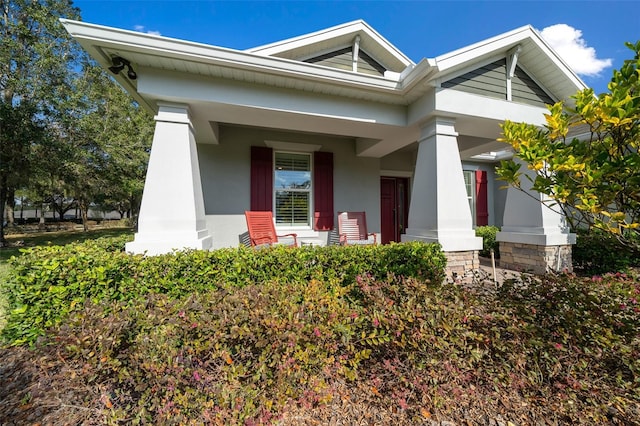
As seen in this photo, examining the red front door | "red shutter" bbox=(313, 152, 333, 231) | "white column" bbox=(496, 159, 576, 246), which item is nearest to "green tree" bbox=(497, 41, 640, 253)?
"white column" bbox=(496, 159, 576, 246)

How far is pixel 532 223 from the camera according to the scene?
4973mm

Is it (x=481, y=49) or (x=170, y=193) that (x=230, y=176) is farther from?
(x=481, y=49)

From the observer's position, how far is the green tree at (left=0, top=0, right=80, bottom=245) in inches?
280

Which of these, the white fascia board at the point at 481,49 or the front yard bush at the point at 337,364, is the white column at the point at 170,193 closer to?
the front yard bush at the point at 337,364

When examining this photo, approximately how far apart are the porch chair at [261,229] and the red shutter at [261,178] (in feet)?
0.96

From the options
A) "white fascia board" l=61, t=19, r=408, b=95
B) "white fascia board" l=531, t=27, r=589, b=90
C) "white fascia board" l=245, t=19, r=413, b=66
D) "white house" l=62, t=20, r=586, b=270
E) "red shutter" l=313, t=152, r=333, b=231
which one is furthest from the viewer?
"red shutter" l=313, t=152, r=333, b=231

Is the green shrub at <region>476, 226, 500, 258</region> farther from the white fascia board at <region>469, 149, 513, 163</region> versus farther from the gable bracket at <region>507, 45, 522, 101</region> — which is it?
the gable bracket at <region>507, 45, 522, 101</region>

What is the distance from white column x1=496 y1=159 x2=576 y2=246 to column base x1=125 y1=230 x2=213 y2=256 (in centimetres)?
553

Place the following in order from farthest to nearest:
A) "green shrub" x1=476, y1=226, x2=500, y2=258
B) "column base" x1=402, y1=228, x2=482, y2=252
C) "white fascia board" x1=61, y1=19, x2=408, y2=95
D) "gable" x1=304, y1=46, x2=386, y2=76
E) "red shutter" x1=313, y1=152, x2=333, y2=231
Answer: "green shrub" x1=476, y1=226, x2=500, y2=258, "red shutter" x1=313, y1=152, x2=333, y2=231, "gable" x1=304, y1=46, x2=386, y2=76, "column base" x1=402, y1=228, x2=482, y2=252, "white fascia board" x1=61, y1=19, x2=408, y2=95

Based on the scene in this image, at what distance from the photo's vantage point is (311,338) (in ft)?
5.85

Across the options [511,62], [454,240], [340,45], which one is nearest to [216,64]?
[340,45]

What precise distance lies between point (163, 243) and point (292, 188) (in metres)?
3.17

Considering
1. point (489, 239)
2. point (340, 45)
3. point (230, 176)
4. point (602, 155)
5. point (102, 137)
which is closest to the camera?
point (602, 155)

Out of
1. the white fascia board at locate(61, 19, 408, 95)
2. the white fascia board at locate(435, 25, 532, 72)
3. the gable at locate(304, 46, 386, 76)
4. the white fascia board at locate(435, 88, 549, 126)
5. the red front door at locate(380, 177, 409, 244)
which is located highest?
the gable at locate(304, 46, 386, 76)
